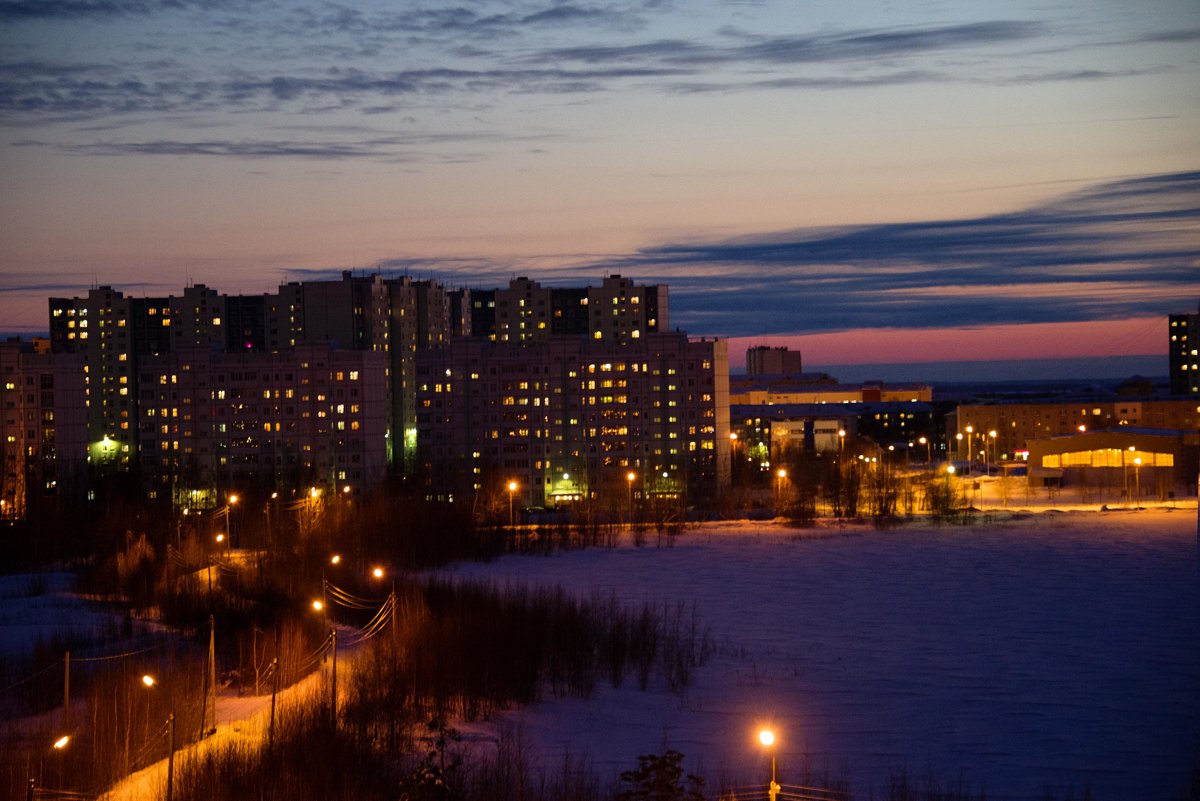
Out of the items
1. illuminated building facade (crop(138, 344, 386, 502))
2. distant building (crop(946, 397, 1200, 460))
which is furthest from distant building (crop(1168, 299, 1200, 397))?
illuminated building facade (crop(138, 344, 386, 502))

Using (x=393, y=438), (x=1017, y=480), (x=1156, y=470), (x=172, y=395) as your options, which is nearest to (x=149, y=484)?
(x=172, y=395)

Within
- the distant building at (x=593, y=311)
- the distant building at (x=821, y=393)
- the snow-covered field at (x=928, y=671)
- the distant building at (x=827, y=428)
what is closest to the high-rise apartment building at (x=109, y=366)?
the distant building at (x=593, y=311)

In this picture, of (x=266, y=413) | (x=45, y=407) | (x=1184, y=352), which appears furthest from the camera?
(x=1184, y=352)

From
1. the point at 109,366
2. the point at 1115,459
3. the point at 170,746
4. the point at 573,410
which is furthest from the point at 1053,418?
the point at 170,746

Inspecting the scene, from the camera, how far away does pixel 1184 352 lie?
9031 cm

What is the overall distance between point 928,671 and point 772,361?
104027 mm

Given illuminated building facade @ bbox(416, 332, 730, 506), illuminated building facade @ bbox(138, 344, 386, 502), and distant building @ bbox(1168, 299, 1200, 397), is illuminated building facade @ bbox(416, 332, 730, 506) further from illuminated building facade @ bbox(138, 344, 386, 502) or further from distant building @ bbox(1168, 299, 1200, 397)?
distant building @ bbox(1168, 299, 1200, 397)

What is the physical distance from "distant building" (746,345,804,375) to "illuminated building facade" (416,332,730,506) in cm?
7050

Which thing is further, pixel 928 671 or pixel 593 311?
pixel 593 311

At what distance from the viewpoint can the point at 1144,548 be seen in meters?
25.4

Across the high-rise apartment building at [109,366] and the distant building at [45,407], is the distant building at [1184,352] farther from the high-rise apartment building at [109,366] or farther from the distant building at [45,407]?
the distant building at [45,407]

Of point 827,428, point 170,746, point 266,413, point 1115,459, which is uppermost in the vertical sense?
point 266,413

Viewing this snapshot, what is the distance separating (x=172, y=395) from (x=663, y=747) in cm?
3761

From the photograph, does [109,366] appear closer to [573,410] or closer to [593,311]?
[593,311]
